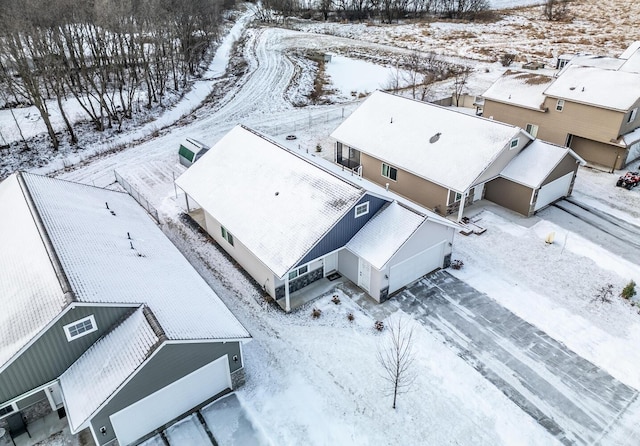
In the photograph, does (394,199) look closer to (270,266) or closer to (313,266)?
(313,266)

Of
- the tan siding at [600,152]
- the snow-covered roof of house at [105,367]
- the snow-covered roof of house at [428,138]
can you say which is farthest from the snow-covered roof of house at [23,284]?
the tan siding at [600,152]

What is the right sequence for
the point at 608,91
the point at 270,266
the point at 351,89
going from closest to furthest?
the point at 270,266 < the point at 608,91 < the point at 351,89

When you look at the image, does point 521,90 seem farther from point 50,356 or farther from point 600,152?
point 50,356

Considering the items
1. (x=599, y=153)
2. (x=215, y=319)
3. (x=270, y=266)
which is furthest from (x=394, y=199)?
(x=599, y=153)

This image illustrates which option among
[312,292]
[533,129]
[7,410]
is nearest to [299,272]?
[312,292]

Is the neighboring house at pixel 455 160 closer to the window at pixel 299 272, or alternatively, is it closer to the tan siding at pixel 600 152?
the tan siding at pixel 600 152

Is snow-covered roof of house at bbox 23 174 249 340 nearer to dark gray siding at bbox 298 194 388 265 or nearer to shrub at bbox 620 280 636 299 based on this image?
dark gray siding at bbox 298 194 388 265
